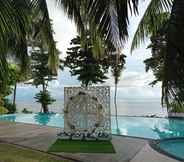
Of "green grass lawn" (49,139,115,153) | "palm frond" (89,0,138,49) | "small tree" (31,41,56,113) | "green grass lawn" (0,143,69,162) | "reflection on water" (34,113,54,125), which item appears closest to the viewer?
"palm frond" (89,0,138,49)

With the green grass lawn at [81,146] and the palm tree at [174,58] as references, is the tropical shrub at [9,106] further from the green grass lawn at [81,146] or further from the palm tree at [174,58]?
the palm tree at [174,58]

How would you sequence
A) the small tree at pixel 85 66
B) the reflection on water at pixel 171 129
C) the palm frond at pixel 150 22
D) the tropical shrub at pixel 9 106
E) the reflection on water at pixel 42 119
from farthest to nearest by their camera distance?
the tropical shrub at pixel 9 106 < the small tree at pixel 85 66 < the reflection on water at pixel 42 119 < the reflection on water at pixel 171 129 < the palm frond at pixel 150 22

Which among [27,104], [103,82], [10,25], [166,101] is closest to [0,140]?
[10,25]

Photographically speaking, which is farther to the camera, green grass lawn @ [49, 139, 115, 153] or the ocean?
the ocean

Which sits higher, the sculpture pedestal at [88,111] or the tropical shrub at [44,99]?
the tropical shrub at [44,99]

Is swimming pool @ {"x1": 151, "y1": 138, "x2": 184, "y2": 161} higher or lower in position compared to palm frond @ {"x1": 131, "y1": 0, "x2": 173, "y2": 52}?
lower

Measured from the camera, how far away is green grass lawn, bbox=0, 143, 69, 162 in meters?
5.43

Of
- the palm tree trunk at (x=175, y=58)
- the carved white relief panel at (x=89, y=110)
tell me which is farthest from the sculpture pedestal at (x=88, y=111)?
the palm tree trunk at (x=175, y=58)

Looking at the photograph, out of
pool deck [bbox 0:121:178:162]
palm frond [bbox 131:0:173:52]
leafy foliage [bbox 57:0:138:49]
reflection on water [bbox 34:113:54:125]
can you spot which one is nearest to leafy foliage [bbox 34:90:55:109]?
reflection on water [bbox 34:113:54:125]

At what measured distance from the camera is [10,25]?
3.06m

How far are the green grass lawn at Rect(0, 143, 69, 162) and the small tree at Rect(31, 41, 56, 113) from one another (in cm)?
1078

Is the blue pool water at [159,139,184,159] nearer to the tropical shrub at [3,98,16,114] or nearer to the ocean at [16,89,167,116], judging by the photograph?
the ocean at [16,89,167,116]

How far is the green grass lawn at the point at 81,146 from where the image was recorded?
629 cm

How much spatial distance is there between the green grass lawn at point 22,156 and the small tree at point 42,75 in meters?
10.8
